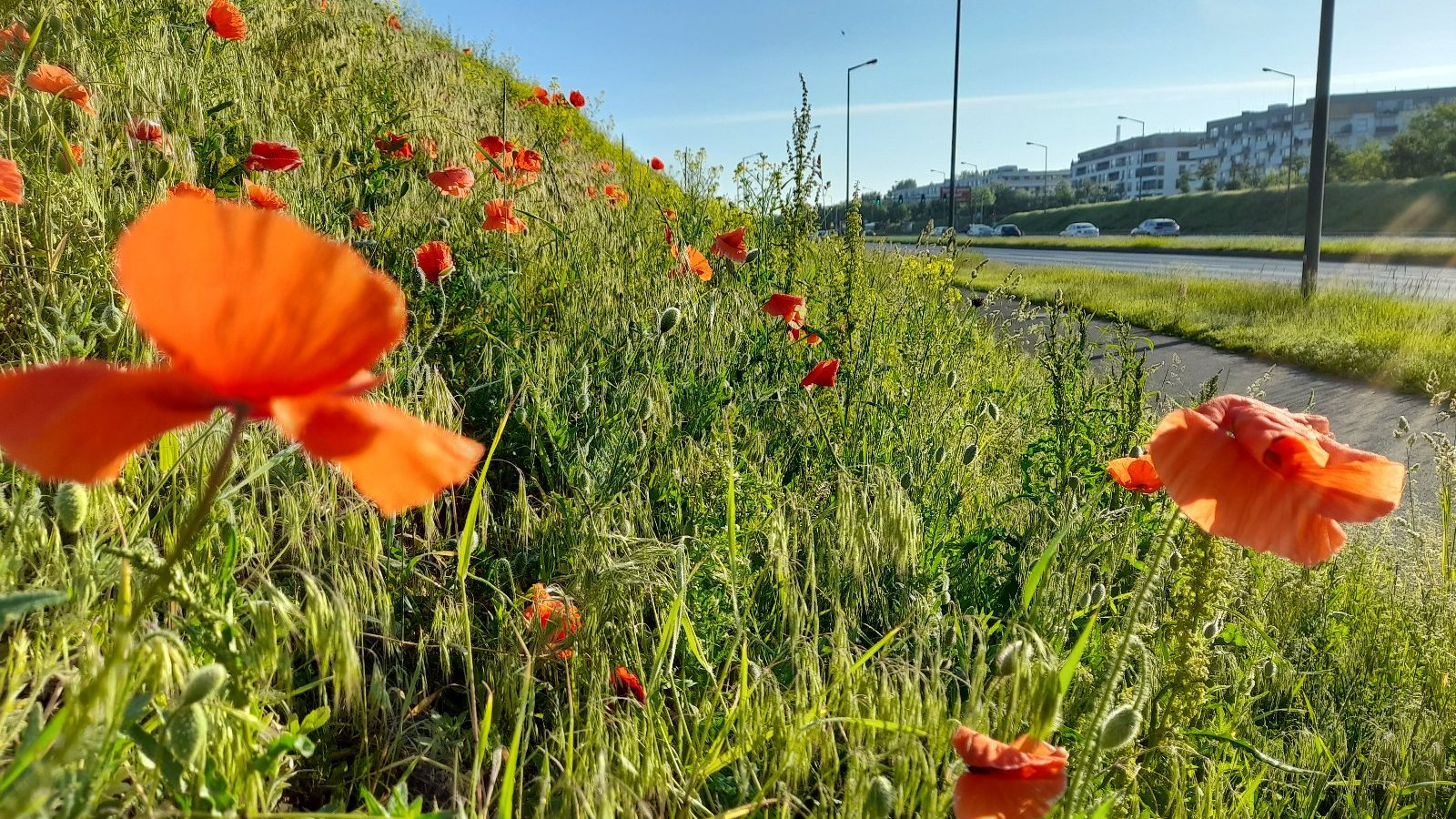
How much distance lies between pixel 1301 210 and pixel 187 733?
53260 mm

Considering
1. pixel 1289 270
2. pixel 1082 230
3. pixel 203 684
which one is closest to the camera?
pixel 203 684

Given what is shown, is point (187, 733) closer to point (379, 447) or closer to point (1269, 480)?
point (379, 447)

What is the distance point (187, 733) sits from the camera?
2.02 ft

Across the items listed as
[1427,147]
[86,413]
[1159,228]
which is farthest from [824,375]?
[1427,147]

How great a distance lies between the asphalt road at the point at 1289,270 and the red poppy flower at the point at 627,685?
38.6 feet

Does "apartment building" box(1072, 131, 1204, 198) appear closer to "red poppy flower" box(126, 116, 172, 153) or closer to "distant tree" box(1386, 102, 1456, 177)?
"distant tree" box(1386, 102, 1456, 177)

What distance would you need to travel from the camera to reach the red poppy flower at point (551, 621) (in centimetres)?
127

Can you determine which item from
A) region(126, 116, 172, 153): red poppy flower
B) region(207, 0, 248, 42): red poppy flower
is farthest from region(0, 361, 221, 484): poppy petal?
region(207, 0, 248, 42): red poppy flower

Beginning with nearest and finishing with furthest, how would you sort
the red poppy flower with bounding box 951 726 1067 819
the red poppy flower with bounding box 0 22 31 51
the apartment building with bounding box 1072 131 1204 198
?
the red poppy flower with bounding box 951 726 1067 819 → the red poppy flower with bounding box 0 22 31 51 → the apartment building with bounding box 1072 131 1204 198

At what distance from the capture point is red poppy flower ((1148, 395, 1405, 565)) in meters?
0.87

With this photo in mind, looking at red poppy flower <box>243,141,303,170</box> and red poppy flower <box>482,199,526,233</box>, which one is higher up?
red poppy flower <box>243,141,303,170</box>

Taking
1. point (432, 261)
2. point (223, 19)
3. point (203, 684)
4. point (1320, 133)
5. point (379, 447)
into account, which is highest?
point (1320, 133)

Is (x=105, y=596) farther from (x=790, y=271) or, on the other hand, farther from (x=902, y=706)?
(x=790, y=271)

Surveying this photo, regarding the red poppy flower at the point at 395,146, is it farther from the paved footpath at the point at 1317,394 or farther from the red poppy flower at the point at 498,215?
the paved footpath at the point at 1317,394
